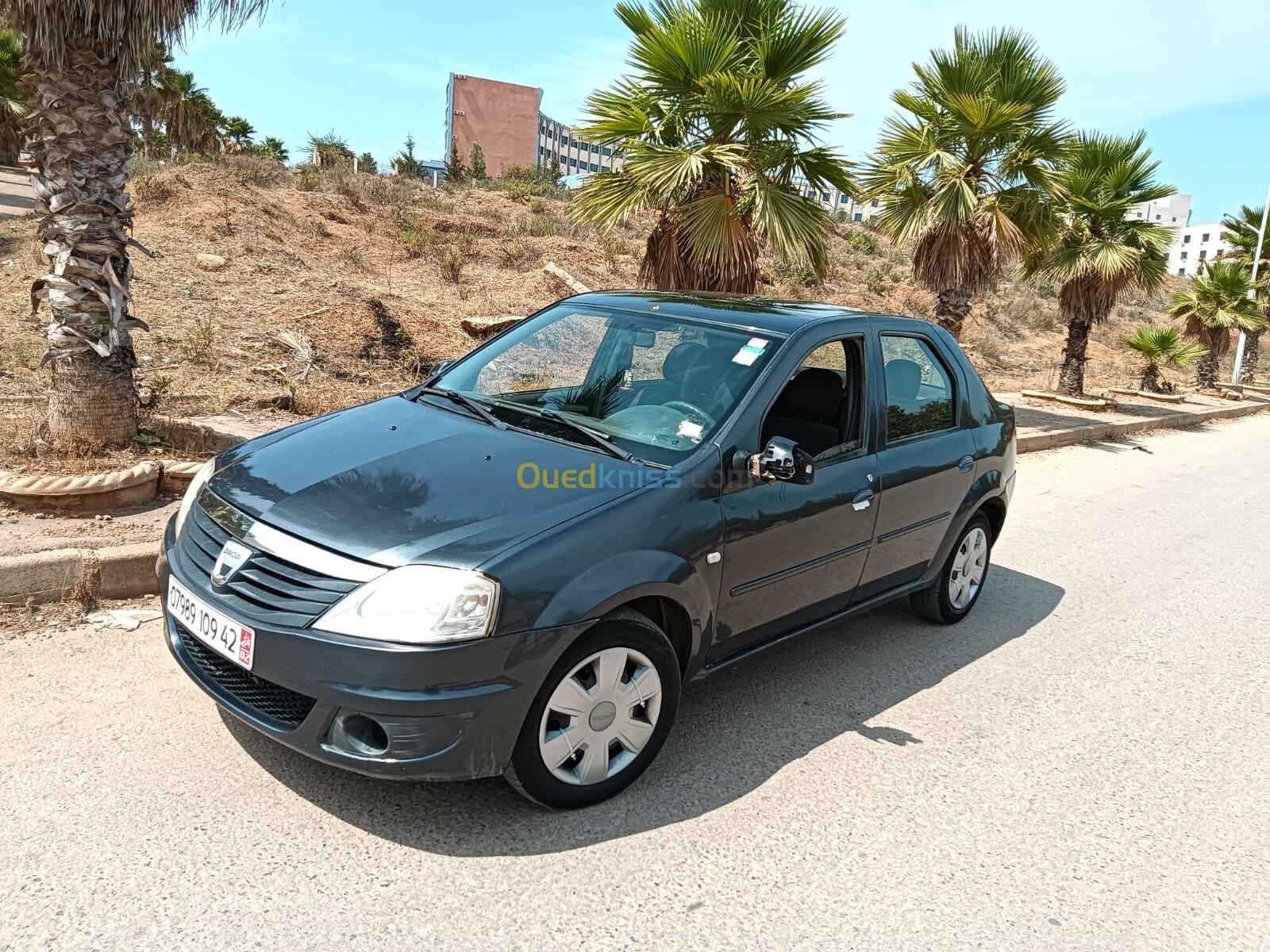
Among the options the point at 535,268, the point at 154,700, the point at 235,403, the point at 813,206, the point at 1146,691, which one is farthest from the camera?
the point at 535,268

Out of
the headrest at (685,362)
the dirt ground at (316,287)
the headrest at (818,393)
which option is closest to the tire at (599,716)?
the headrest at (685,362)

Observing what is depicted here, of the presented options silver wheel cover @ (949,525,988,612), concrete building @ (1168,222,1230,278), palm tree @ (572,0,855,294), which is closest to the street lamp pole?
palm tree @ (572,0,855,294)

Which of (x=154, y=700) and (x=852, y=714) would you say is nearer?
(x=154, y=700)

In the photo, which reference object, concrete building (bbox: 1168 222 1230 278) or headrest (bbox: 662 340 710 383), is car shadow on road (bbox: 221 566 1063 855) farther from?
concrete building (bbox: 1168 222 1230 278)

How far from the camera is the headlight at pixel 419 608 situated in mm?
2643

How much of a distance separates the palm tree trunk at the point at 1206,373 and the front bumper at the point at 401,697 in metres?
25.5

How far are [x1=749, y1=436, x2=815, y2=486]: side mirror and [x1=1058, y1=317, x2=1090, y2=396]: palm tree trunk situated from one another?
1569 centimetres

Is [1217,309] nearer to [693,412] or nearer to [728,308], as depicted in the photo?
[728,308]

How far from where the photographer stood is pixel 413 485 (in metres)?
3.16

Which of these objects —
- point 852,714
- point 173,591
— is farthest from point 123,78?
point 852,714

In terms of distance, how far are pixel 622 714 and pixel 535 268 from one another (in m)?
15.4

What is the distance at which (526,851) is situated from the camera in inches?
114

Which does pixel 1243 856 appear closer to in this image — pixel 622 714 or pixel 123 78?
pixel 622 714

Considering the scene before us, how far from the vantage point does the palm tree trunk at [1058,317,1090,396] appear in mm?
17266
